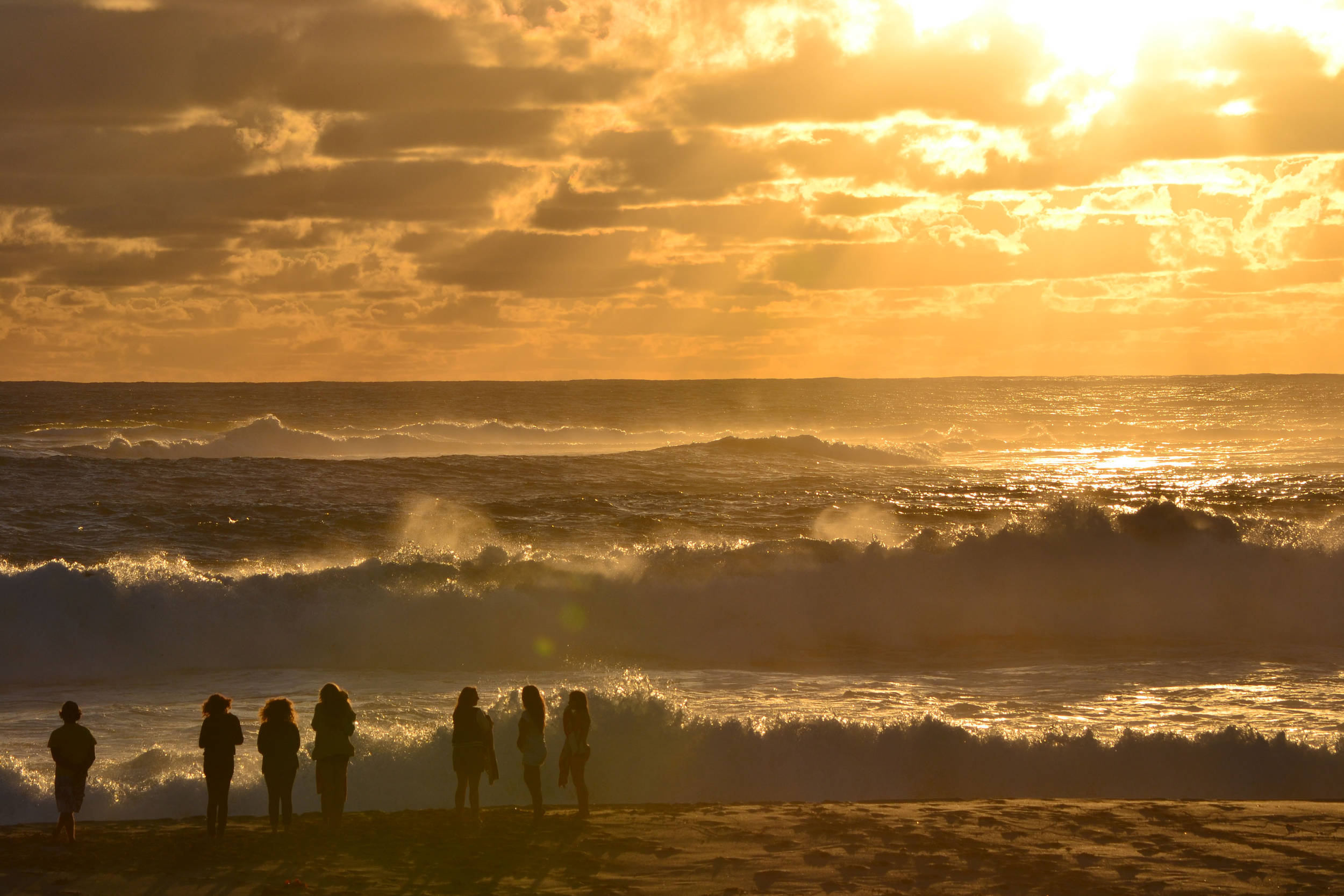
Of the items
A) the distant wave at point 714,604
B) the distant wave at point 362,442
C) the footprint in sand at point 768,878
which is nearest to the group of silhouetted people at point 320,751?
the footprint in sand at point 768,878

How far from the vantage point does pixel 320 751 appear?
32.4ft

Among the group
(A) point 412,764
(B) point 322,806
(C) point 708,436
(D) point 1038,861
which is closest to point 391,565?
(A) point 412,764

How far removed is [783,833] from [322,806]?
4072mm

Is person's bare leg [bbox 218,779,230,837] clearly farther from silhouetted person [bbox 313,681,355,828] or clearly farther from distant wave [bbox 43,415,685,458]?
distant wave [bbox 43,415,685,458]

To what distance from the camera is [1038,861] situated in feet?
29.4

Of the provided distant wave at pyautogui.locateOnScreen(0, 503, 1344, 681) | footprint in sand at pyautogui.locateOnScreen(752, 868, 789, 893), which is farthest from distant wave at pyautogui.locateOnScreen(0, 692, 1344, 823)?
distant wave at pyautogui.locateOnScreen(0, 503, 1344, 681)

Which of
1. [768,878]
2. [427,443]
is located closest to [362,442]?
[427,443]

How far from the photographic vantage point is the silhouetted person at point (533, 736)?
10219 mm

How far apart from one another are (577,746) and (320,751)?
2238 millimetres

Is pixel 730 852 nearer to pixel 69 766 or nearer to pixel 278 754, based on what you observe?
pixel 278 754

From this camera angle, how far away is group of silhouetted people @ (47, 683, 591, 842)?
372 inches

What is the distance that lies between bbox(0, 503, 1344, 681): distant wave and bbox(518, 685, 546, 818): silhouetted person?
26.7ft

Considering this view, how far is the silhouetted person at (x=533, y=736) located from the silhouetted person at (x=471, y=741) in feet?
0.94

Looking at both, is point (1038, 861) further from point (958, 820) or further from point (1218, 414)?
point (1218, 414)
